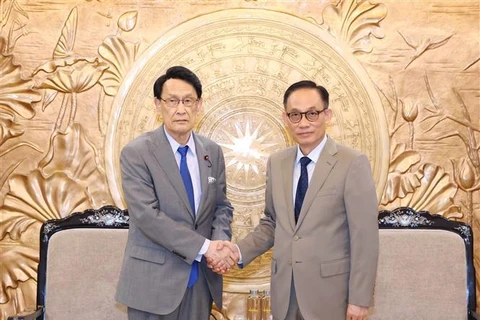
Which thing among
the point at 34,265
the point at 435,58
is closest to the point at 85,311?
the point at 34,265

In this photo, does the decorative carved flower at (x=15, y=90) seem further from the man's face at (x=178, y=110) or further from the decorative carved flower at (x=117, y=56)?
the man's face at (x=178, y=110)

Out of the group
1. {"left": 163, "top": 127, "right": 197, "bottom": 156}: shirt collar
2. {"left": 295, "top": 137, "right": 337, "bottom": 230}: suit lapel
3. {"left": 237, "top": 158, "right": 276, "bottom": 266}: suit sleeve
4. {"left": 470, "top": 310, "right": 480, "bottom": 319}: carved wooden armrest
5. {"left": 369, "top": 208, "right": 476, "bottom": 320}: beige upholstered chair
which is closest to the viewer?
{"left": 295, "top": 137, "right": 337, "bottom": 230}: suit lapel

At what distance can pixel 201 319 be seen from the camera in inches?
101

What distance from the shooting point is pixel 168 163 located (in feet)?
8.32

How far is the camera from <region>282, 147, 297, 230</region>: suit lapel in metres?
2.45

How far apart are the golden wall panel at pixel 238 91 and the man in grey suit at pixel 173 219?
921 millimetres

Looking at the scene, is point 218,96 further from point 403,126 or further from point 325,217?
point 325,217

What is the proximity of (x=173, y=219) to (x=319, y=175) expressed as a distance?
63 centimetres

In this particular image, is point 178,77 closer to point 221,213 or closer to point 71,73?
point 221,213

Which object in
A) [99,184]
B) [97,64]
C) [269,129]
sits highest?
[97,64]

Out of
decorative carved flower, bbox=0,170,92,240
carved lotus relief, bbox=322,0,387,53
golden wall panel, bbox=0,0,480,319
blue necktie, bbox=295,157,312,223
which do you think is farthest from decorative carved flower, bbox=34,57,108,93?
blue necktie, bbox=295,157,312,223

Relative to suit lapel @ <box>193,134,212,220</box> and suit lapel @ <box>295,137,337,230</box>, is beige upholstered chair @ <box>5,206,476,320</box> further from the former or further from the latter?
suit lapel @ <box>295,137,337,230</box>

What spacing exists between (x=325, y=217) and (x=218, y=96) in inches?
55.5

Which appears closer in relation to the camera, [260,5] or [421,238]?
[421,238]
